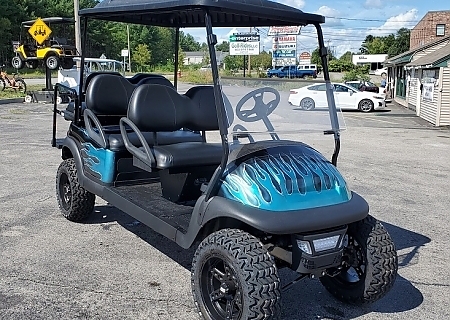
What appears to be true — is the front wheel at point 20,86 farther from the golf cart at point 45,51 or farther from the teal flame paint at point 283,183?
the teal flame paint at point 283,183

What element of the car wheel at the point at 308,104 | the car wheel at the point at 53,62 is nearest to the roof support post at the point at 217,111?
the car wheel at the point at 308,104

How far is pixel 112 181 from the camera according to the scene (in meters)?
4.57

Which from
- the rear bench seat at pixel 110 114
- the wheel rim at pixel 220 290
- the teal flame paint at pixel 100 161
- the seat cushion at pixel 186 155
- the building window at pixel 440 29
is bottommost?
the wheel rim at pixel 220 290

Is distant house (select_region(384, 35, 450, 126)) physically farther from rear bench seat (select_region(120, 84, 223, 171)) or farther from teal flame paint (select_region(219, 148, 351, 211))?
teal flame paint (select_region(219, 148, 351, 211))

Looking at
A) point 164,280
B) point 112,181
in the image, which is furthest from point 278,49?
point 164,280

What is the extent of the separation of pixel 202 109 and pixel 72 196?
1516mm

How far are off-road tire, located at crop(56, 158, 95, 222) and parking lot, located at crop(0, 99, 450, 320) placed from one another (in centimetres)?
12

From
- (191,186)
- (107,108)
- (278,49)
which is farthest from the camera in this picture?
(278,49)

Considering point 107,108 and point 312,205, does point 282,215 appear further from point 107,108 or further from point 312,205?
point 107,108

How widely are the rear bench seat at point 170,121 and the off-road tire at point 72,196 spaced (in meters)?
0.96

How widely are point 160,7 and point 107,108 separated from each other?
1816 millimetres

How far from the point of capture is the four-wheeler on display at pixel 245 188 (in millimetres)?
3023

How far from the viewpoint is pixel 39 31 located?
62.3ft

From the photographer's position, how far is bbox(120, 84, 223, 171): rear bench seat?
13.4 feet
